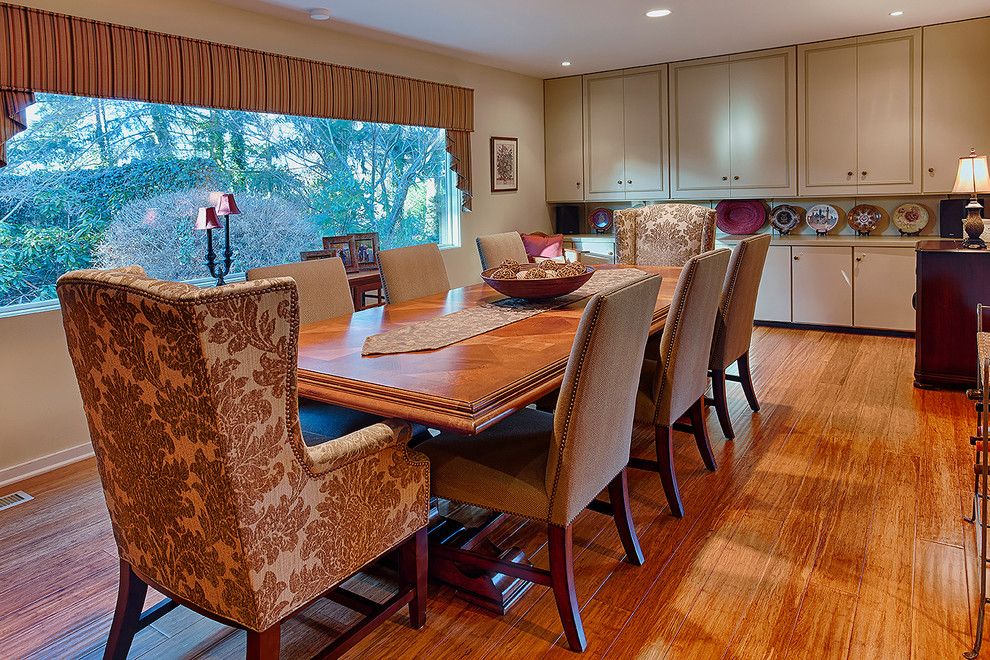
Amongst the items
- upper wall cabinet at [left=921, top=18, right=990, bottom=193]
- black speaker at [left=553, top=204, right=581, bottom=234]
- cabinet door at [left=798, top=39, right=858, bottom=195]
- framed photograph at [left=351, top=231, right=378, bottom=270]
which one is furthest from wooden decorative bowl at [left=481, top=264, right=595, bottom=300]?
black speaker at [left=553, top=204, right=581, bottom=234]

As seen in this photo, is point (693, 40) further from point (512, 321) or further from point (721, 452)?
point (512, 321)

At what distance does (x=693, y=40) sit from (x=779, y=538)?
4109mm

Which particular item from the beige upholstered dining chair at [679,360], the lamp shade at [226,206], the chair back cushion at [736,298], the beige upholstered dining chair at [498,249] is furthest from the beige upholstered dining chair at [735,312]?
the lamp shade at [226,206]

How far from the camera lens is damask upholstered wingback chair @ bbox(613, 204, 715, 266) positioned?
165 inches

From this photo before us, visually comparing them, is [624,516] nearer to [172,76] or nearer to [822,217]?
[172,76]

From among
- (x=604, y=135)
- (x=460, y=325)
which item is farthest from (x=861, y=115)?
(x=460, y=325)

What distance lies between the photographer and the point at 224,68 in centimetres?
389

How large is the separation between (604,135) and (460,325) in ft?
15.2

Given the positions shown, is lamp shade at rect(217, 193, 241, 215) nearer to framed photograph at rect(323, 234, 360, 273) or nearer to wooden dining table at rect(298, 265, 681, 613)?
framed photograph at rect(323, 234, 360, 273)

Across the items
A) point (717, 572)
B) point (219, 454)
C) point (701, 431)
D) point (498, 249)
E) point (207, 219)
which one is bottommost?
point (717, 572)

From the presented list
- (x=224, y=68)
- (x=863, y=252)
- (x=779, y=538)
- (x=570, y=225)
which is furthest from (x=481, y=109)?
(x=779, y=538)

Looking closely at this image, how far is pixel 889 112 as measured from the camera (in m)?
5.38

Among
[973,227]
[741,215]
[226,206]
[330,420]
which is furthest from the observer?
[741,215]

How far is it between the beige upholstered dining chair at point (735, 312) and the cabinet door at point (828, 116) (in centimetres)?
284
